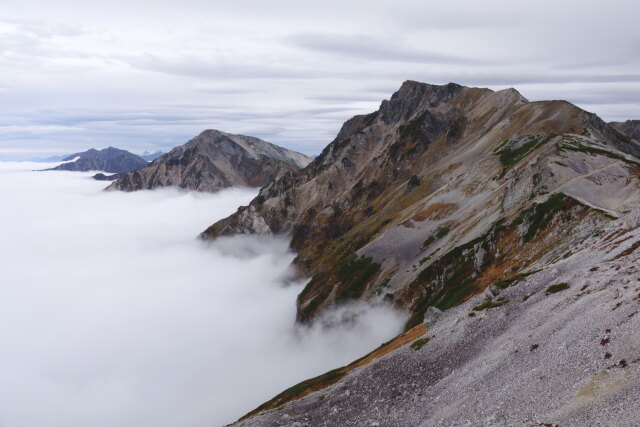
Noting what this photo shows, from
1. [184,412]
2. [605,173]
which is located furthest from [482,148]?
[184,412]

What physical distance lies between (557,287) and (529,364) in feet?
46.2

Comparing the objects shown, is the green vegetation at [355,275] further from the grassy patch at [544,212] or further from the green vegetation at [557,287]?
the green vegetation at [557,287]

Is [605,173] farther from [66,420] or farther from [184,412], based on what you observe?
[66,420]

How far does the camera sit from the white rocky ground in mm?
26656

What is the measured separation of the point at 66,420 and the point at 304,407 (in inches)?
7817

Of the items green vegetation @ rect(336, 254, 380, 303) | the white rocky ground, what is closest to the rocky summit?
the white rocky ground

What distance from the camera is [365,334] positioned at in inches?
4395

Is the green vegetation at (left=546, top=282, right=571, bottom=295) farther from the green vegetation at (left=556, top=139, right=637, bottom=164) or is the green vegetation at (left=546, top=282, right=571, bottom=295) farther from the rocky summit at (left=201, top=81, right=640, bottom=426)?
the green vegetation at (left=556, top=139, right=637, bottom=164)

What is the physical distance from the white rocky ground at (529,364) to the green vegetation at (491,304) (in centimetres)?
66

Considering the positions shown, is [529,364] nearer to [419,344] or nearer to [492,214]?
[419,344]

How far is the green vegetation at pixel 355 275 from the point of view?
414 feet

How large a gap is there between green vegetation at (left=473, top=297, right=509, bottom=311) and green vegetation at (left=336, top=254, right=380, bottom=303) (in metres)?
75.1

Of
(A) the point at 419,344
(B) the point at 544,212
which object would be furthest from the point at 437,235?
(A) the point at 419,344

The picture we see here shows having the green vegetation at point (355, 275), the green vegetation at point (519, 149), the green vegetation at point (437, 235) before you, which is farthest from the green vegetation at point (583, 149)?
the green vegetation at point (355, 275)
